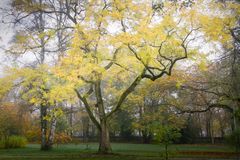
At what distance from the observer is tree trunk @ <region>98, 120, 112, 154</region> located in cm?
2184

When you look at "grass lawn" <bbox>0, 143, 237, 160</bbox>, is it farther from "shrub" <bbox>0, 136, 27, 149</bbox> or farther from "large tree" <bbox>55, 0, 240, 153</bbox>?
"large tree" <bbox>55, 0, 240, 153</bbox>

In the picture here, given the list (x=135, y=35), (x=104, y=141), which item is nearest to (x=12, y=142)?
(x=104, y=141)

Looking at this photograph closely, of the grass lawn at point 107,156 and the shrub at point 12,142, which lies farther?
the shrub at point 12,142

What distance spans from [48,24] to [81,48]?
8.68 m

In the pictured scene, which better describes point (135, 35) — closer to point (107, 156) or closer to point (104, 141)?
point (107, 156)

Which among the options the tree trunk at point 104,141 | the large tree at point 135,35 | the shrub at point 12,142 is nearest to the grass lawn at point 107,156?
the tree trunk at point 104,141

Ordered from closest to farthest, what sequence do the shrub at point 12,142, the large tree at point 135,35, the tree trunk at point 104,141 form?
the large tree at point 135,35, the tree trunk at point 104,141, the shrub at point 12,142

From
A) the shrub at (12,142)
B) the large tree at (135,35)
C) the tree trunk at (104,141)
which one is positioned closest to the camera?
the large tree at (135,35)

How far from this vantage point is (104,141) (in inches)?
872

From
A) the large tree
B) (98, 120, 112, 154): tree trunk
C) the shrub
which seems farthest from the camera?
the shrub

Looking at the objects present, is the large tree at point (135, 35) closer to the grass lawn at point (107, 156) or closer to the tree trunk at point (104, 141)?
the tree trunk at point (104, 141)

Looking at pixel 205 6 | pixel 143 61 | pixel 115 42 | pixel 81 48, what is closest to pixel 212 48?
pixel 205 6

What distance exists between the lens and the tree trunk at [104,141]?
21.8m

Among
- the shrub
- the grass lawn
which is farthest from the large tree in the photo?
the shrub
